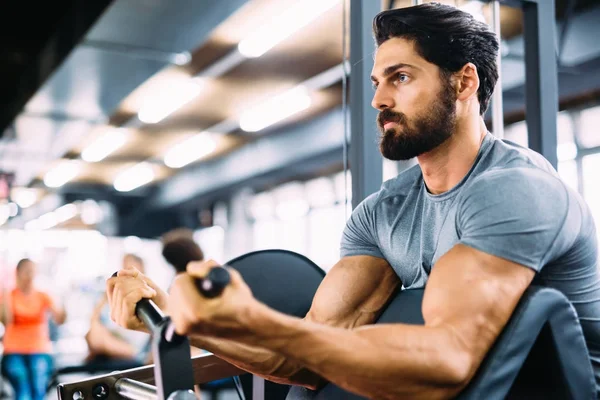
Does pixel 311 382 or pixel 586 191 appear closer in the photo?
pixel 311 382

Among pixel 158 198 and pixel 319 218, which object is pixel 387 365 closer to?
pixel 319 218

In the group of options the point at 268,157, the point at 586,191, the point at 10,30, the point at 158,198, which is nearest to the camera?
the point at 586,191

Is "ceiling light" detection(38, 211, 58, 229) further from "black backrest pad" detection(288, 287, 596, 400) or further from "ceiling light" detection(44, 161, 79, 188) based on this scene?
"black backrest pad" detection(288, 287, 596, 400)

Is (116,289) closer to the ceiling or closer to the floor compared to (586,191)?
closer to the floor

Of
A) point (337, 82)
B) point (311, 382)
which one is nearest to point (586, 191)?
point (337, 82)

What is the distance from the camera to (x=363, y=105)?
1787 mm

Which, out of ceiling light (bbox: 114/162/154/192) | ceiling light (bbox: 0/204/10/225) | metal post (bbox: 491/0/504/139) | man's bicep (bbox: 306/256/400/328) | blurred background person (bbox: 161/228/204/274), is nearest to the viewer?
man's bicep (bbox: 306/256/400/328)

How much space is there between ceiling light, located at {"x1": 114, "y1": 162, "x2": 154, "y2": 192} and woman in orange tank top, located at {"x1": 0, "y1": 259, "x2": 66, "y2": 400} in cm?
598

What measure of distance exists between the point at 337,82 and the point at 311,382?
5.37 m

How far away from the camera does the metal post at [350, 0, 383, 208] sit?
5.85 ft

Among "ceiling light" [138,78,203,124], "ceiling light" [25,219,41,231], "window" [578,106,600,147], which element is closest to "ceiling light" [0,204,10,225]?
"ceiling light" [138,78,203,124]

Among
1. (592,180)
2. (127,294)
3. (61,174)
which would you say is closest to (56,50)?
(127,294)

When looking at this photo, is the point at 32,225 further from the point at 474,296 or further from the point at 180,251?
the point at 474,296

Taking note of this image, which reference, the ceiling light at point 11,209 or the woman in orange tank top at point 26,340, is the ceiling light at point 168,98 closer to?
the ceiling light at point 11,209
